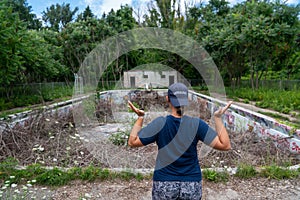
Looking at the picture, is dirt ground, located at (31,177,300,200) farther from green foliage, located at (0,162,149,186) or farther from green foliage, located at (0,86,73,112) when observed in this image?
green foliage, located at (0,86,73,112)

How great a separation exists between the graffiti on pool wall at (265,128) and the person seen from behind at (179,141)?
2702 mm

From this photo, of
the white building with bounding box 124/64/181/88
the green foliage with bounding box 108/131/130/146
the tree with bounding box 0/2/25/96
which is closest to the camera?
the green foliage with bounding box 108/131/130/146

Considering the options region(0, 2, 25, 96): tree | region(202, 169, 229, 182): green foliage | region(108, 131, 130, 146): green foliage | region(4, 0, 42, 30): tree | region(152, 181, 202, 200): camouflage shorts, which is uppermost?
region(4, 0, 42, 30): tree

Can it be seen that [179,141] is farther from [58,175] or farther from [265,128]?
[265,128]

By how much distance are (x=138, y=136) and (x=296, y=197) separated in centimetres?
199

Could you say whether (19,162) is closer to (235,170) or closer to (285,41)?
(235,170)

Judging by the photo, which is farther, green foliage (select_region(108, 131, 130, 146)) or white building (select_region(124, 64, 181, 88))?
white building (select_region(124, 64, 181, 88))

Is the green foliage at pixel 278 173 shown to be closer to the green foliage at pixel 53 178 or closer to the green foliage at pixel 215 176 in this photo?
the green foliage at pixel 215 176

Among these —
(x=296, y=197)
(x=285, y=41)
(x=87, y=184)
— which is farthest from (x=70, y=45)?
(x=296, y=197)

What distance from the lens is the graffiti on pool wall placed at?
12.4ft

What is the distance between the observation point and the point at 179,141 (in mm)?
1579

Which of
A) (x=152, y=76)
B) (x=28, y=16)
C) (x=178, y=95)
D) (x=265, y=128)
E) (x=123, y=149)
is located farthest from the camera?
(x=28, y=16)

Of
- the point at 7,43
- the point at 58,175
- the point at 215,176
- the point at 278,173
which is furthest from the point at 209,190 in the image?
the point at 7,43

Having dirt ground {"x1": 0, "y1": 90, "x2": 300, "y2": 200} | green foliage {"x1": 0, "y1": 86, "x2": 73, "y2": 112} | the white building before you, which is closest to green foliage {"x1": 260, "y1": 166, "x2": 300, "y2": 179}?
dirt ground {"x1": 0, "y1": 90, "x2": 300, "y2": 200}
